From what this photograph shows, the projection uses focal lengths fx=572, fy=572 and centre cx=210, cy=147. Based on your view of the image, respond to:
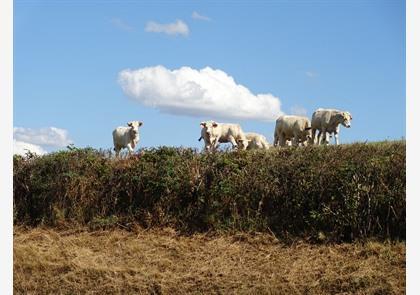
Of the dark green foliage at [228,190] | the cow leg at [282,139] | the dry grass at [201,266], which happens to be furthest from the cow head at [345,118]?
the dry grass at [201,266]

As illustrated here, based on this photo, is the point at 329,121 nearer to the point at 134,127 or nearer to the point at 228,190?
the point at 134,127

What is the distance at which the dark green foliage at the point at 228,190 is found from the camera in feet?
38.1

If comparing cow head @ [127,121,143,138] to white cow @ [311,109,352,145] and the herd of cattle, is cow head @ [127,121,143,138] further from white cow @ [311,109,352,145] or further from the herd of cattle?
white cow @ [311,109,352,145]

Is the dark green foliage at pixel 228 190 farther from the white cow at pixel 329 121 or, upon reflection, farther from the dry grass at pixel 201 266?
the white cow at pixel 329 121

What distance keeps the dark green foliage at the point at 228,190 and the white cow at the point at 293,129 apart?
43.7ft

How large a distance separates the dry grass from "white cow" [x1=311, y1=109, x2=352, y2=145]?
14507 mm

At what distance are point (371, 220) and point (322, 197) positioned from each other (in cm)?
117

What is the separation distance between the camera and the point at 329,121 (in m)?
25.8

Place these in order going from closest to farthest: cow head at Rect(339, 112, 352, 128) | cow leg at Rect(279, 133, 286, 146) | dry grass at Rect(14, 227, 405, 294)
→ 1. dry grass at Rect(14, 227, 405, 294)
2. cow head at Rect(339, 112, 352, 128)
3. cow leg at Rect(279, 133, 286, 146)

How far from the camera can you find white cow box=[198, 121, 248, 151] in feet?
90.1

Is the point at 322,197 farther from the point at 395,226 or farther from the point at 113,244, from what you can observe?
the point at 113,244

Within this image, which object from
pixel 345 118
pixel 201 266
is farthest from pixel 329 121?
pixel 201 266

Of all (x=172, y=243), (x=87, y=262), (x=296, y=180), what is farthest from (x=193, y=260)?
(x=296, y=180)

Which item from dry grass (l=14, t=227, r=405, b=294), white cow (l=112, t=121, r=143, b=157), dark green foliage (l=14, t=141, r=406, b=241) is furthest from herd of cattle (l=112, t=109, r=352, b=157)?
A: dry grass (l=14, t=227, r=405, b=294)
